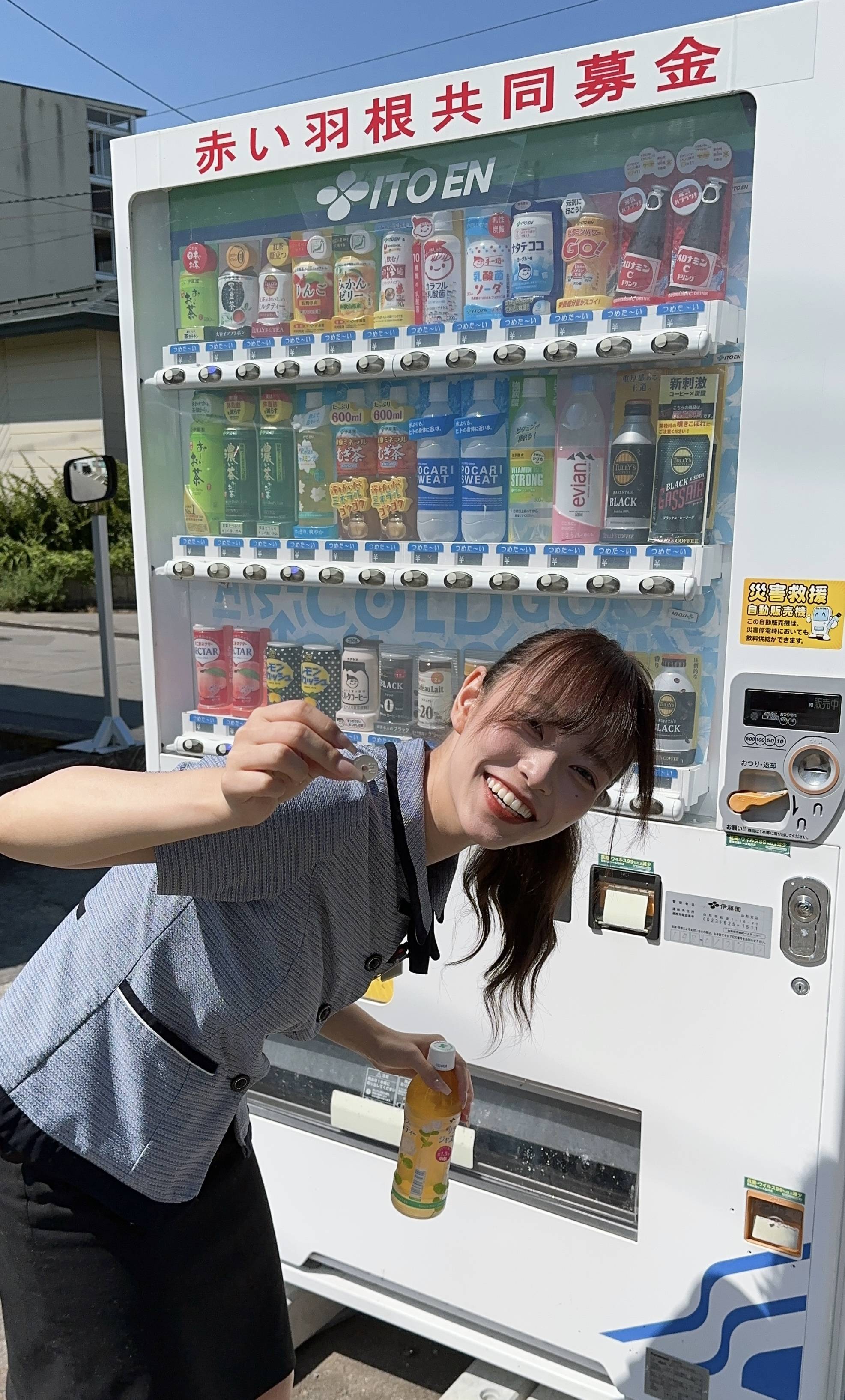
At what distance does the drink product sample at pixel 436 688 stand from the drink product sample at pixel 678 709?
0.51 m

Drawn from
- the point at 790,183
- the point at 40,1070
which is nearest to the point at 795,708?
the point at 790,183

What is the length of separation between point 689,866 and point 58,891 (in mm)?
4470

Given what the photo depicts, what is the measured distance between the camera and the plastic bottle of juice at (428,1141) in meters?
1.86

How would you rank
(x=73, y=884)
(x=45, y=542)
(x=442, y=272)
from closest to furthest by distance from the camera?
(x=442, y=272) < (x=73, y=884) < (x=45, y=542)

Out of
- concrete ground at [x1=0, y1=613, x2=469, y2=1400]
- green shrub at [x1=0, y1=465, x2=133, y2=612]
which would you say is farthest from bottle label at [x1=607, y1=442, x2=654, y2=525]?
green shrub at [x1=0, y1=465, x2=133, y2=612]

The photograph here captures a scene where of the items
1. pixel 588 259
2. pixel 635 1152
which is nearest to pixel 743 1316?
pixel 635 1152

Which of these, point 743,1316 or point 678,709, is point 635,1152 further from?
point 678,709

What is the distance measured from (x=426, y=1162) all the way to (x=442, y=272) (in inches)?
71.0

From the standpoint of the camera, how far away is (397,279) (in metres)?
2.37

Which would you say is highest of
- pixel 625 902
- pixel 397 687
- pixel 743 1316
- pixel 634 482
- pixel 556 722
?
pixel 634 482

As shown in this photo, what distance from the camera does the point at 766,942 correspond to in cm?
191

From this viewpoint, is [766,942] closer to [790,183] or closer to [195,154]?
[790,183]

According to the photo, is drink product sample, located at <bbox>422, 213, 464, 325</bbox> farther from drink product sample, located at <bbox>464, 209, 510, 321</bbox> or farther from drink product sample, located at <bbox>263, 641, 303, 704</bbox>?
drink product sample, located at <bbox>263, 641, 303, 704</bbox>

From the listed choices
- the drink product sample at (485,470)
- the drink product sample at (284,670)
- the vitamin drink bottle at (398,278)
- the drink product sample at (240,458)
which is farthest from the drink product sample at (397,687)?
the vitamin drink bottle at (398,278)
